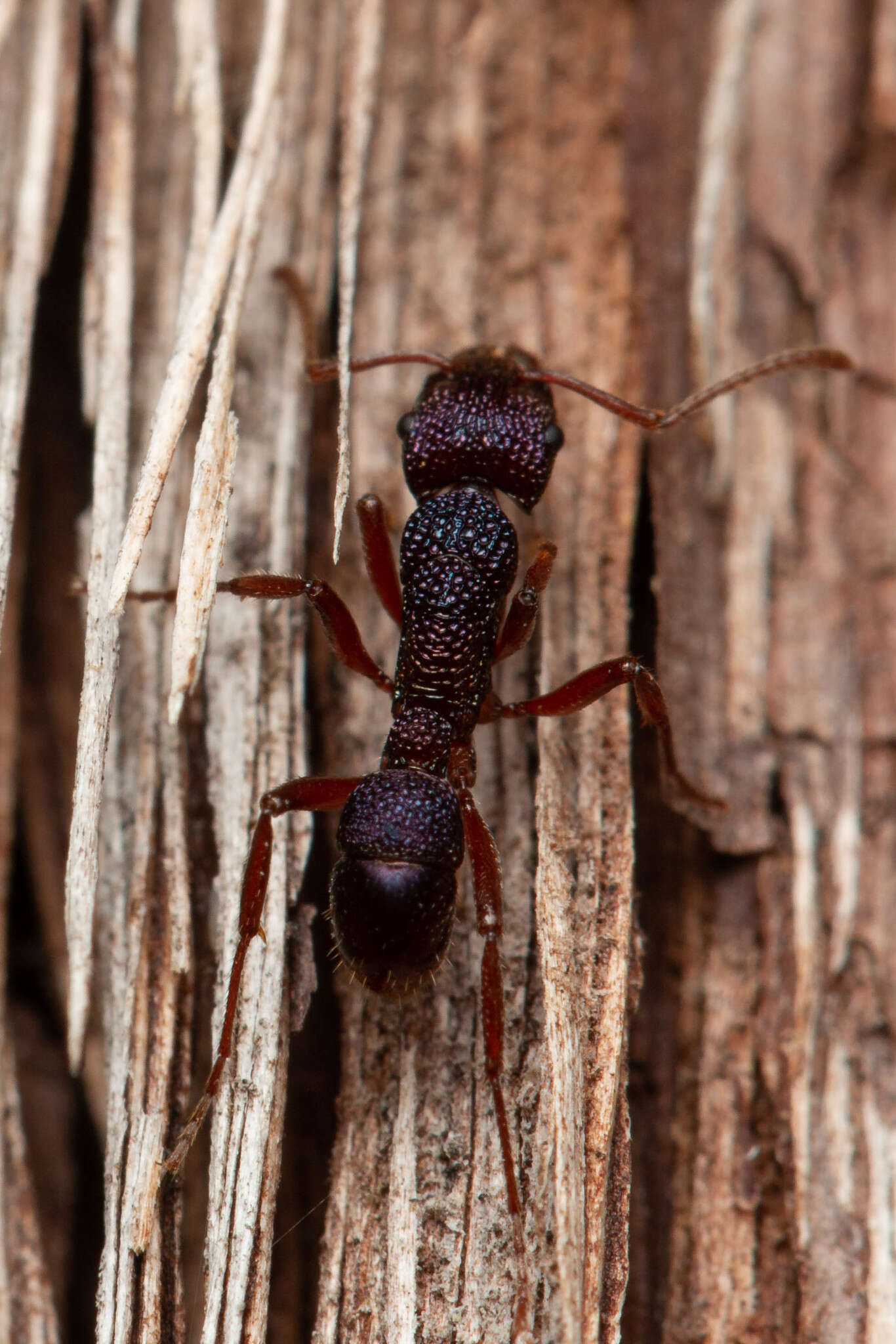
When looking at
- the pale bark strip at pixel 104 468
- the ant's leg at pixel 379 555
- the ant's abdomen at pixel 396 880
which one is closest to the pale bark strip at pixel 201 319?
the pale bark strip at pixel 104 468

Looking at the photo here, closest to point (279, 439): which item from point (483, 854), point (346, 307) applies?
point (346, 307)

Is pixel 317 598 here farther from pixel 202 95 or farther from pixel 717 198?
pixel 717 198

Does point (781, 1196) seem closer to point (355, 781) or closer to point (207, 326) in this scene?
point (355, 781)

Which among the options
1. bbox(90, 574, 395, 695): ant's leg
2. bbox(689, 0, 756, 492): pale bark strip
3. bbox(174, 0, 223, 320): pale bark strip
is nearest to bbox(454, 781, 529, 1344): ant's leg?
bbox(90, 574, 395, 695): ant's leg

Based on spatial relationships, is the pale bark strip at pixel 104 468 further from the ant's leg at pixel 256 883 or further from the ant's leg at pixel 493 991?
the ant's leg at pixel 493 991

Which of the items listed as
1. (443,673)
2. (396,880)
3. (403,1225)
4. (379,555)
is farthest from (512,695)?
(403,1225)

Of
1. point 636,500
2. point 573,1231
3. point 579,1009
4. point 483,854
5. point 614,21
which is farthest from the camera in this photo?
point 614,21
